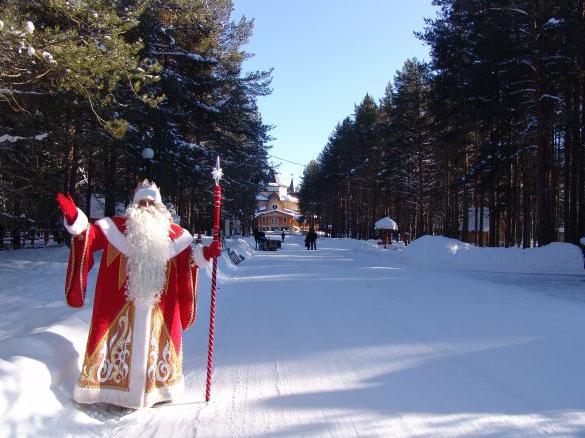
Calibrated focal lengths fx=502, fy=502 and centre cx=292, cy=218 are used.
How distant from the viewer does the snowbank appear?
19188 millimetres

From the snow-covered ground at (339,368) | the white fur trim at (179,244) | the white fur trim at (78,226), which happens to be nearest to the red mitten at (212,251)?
the white fur trim at (179,244)

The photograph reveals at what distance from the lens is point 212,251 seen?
451cm

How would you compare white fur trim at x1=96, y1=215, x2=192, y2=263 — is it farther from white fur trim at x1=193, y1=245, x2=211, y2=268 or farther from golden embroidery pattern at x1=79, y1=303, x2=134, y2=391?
golden embroidery pattern at x1=79, y1=303, x2=134, y2=391

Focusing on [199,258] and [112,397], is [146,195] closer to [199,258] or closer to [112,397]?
[199,258]

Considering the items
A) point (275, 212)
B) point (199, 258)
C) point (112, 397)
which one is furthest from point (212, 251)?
point (275, 212)

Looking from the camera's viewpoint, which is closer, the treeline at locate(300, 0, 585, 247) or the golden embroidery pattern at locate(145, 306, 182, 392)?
the golden embroidery pattern at locate(145, 306, 182, 392)

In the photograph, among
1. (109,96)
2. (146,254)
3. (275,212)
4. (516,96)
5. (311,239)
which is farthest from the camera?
(275,212)

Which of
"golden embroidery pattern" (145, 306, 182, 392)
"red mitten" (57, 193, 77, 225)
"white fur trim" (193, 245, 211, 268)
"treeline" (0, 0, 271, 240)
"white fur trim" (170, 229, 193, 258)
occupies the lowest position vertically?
"golden embroidery pattern" (145, 306, 182, 392)

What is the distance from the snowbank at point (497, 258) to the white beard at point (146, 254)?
18089mm

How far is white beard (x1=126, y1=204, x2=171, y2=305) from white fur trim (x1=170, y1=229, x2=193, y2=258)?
0.05 m

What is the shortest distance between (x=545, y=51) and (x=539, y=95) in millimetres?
1850

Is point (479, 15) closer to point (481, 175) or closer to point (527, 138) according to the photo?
point (527, 138)

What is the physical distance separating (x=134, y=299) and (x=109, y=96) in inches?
327

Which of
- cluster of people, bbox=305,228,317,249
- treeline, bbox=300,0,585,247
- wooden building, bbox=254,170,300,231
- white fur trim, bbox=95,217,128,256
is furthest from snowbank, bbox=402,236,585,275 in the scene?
wooden building, bbox=254,170,300,231
